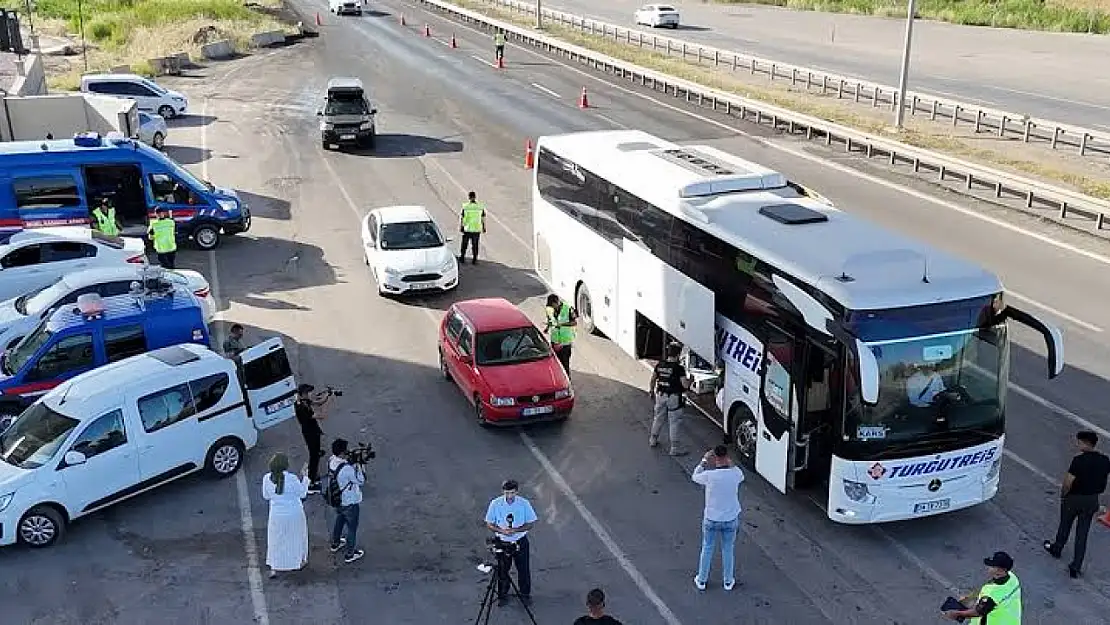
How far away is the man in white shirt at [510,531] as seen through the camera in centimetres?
1106

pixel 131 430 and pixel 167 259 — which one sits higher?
pixel 131 430

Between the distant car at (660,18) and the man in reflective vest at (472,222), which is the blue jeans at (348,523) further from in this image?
the distant car at (660,18)

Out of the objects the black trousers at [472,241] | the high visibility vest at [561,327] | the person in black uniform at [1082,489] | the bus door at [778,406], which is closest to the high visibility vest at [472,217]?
the black trousers at [472,241]

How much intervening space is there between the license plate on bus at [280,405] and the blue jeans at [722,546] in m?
6.21

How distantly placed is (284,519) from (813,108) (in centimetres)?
3137

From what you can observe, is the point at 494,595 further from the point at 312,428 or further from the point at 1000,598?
the point at 1000,598

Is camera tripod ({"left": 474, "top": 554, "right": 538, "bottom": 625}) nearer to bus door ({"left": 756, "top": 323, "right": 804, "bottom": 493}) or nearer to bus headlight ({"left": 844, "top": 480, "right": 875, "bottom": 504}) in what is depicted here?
bus door ({"left": 756, "top": 323, "right": 804, "bottom": 493})

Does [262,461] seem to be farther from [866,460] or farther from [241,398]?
[866,460]

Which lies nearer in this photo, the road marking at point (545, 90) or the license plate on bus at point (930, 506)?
the license plate on bus at point (930, 506)

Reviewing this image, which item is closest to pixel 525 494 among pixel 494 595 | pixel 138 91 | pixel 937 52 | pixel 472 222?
pixel 494 595

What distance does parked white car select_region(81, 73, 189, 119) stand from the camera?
3869 cm

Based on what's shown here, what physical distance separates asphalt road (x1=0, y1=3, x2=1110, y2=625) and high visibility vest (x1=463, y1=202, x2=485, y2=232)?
0.95 metres

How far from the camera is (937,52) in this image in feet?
184

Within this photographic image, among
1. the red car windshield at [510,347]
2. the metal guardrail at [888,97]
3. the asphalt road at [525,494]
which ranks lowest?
the asphalt road at [525,494]
